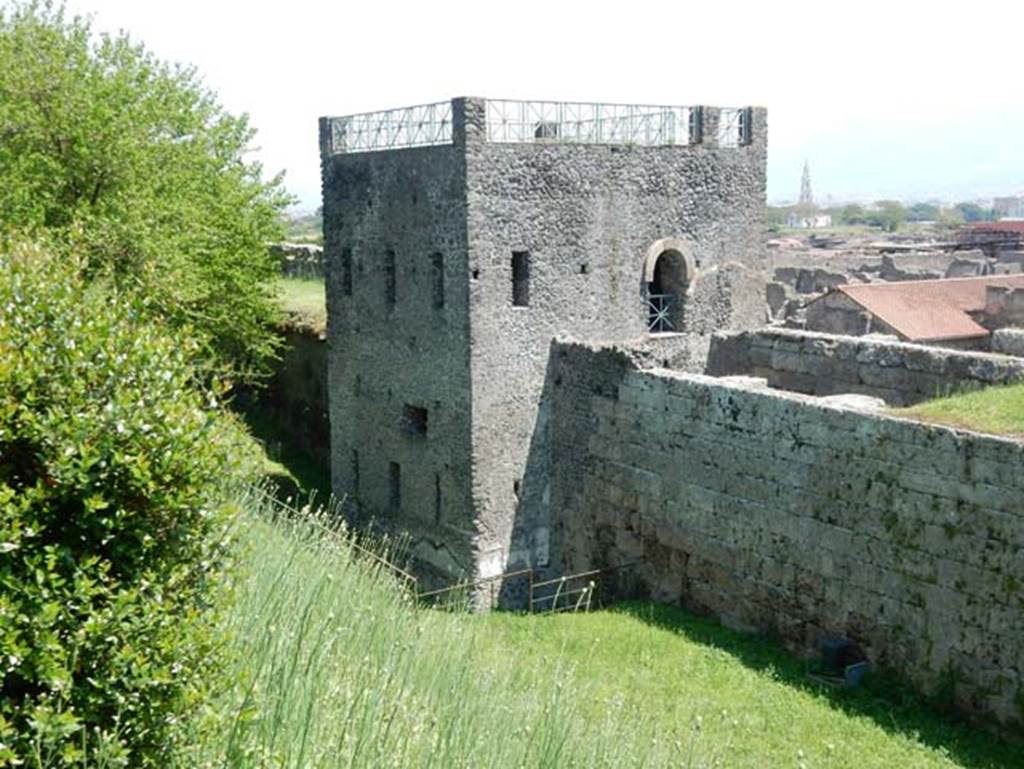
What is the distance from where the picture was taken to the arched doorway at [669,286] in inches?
776

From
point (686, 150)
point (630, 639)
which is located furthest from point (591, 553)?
point (686, 150)

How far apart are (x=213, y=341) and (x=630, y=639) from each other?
12.9m

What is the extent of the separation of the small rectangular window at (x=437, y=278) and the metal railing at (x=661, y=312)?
396cm

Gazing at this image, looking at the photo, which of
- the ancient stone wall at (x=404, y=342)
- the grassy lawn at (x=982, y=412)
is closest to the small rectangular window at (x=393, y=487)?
the ancient stone wall at (x=404, y=342)

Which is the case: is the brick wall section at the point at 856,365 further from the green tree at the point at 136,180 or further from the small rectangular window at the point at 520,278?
the green tree at the point at 136,180

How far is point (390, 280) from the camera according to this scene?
19422 mm

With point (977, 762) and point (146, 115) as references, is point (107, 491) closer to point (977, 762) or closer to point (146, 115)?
point (977, 762)

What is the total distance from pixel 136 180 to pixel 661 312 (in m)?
9.95

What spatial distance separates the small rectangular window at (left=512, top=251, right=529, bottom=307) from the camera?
18.0 m

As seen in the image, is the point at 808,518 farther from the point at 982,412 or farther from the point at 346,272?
the point at 346,272

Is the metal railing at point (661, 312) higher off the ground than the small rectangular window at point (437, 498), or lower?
higher

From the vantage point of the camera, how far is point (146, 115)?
21.5 metres

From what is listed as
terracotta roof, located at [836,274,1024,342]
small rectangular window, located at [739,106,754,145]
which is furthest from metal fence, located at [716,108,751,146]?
terracotta roof, located at [836,274,1024,342]

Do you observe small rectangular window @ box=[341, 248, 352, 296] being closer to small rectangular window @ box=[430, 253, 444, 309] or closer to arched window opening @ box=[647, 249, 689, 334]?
small rectangular window @ box=[430, 253, 444, 309]
